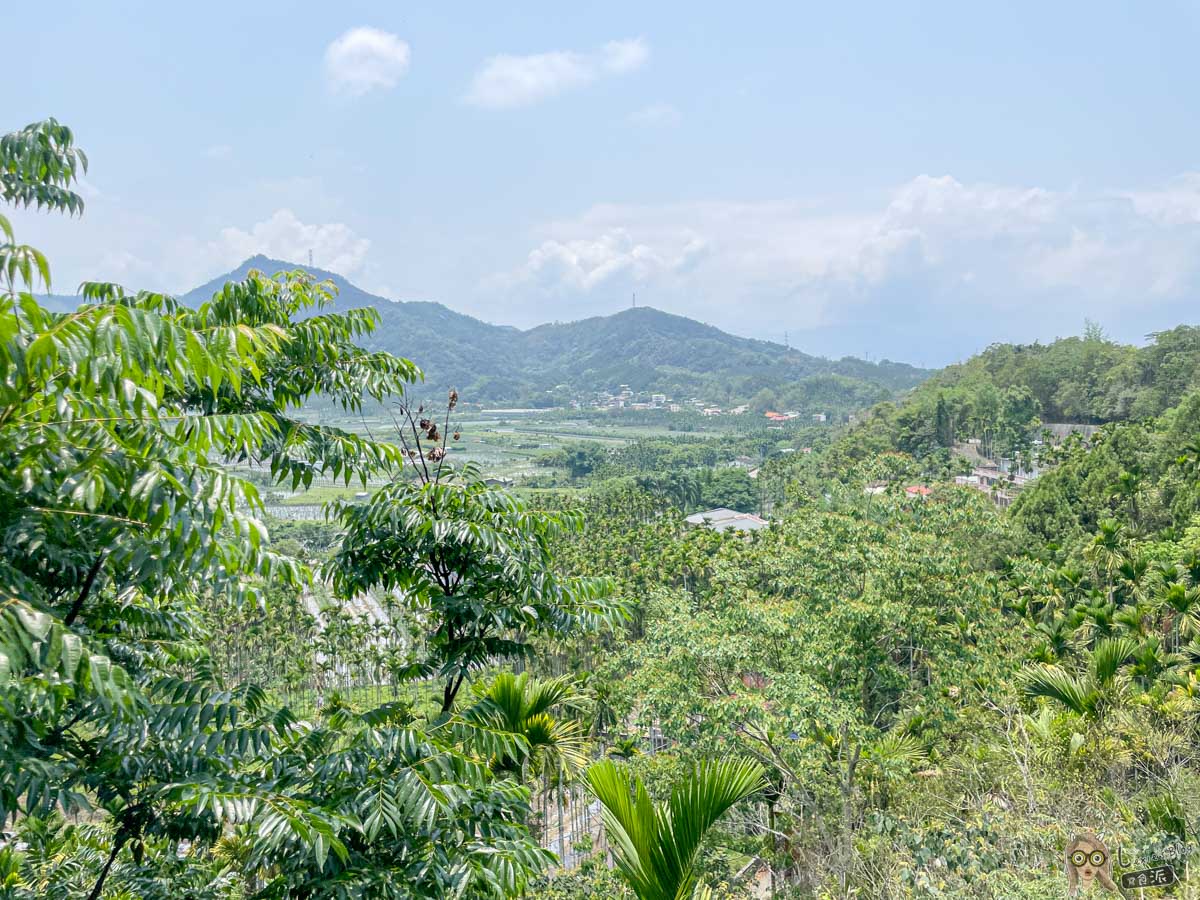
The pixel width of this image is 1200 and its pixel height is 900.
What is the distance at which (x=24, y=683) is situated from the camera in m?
2.73

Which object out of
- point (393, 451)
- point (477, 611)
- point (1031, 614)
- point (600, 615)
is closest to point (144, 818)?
point (477, 611)

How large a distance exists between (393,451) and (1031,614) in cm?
3314

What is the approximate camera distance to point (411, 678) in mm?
5488

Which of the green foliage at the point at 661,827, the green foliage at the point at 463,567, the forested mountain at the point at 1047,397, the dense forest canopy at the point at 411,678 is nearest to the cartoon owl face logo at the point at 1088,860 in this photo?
the dense forest canopy at the point at 411,678

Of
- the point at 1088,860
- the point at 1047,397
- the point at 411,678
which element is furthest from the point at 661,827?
the point at 1047,397

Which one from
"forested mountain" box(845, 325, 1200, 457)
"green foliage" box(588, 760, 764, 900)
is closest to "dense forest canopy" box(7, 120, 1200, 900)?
"green foliage" box(588, 760, 764, 900)

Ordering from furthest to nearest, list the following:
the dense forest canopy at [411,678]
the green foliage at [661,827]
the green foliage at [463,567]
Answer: the green foliage at [463,567]
the green foliage at [661,827]
the dense forest canopy at [411,678]

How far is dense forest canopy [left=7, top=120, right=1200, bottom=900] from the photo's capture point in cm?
299

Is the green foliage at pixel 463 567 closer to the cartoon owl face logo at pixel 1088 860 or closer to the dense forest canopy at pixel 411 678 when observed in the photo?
the dense forest canopy at pixel 411 678

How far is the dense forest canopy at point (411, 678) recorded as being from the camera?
2986 mm

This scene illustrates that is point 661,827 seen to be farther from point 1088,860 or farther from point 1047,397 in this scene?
point 1047,397

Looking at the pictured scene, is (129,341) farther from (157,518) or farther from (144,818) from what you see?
(144,818)

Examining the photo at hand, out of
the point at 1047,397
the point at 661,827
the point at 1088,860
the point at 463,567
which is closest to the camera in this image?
the point at 661,827

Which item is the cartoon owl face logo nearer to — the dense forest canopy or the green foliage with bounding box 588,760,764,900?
the dense forest canopy
